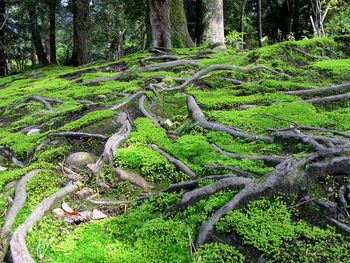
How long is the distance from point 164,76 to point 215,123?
2720mm

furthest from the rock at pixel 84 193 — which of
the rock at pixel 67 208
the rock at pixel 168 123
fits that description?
the rock at pixel 168 123

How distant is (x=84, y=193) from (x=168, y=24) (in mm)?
8547

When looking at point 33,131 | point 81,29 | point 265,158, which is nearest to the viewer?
point 265,158

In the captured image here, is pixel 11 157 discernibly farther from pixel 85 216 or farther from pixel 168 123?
pixel 168 123

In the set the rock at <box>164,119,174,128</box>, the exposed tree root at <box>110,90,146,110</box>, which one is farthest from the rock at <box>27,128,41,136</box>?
the rock at <box>164,119,174,128</box>

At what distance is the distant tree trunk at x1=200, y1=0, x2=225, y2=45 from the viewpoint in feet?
34.3

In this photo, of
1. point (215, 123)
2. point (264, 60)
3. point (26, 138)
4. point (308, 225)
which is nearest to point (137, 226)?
point (308, 225)

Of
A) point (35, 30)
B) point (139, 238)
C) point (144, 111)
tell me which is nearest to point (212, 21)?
point (144, 111)

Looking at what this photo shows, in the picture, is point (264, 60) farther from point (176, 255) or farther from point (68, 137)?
point (176, 255)

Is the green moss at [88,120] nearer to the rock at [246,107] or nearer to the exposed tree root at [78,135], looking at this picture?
the exposed tree root at [78,135]

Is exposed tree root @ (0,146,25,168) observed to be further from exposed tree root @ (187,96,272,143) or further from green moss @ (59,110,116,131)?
exposed tree root @ (187,96,272,143)

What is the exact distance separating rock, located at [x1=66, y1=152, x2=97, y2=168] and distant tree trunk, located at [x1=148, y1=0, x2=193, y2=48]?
7473 mm

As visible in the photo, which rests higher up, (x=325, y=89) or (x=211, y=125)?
(x=325, y=89)

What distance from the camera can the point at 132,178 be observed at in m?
3.62
